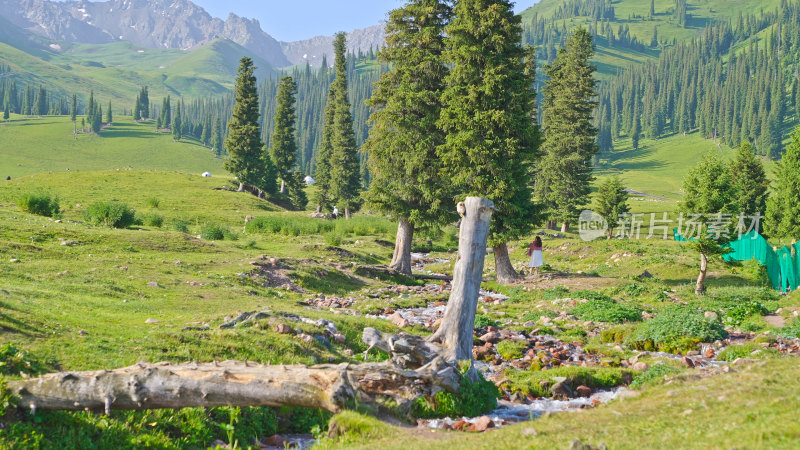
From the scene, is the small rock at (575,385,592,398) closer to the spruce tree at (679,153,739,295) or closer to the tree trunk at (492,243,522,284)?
the spruce tree at (679,153,739,295)

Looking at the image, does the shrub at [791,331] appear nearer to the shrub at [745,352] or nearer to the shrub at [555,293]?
the shrub at [745,352]

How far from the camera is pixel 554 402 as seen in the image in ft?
32.9

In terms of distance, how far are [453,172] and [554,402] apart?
17.8m

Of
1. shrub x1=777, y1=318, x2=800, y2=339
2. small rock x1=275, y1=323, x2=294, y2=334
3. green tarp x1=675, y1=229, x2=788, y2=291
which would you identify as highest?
green tarp x1=675, y1=229, x2=788, y2=291

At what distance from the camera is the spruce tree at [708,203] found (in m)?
22.2

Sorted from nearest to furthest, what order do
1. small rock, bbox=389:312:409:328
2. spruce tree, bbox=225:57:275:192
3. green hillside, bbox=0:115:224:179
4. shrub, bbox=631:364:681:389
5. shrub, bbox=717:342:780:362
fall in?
shrub, bbox=631:364:681:389 → shrub, bbox=717:342:780:362 → small rock, bbox=389:312:409:328 → spruce tree, bbox=225:57:275:192 → green hillside, bbox=0:115:224:179

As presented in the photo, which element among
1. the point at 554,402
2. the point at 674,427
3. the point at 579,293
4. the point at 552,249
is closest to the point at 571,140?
the point at 552,249

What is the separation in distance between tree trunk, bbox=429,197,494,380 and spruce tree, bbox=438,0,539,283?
15900 millimetres

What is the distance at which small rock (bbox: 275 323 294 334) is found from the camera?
1155 cm

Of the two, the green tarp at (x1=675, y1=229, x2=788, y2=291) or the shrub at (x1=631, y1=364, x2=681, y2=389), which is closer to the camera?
the shrub at (x1=631, y1=364, x2=681, y2=389)

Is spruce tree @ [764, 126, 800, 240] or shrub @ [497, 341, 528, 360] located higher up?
spruce tree @ [764, 126, 800, 240]

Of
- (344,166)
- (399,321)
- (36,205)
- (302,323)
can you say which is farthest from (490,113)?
(344,166)

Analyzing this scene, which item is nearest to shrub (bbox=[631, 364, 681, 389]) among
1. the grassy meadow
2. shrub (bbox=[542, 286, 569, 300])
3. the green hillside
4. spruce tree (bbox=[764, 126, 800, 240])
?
the grassy meadow

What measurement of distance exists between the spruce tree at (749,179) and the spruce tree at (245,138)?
52833 millimetres
